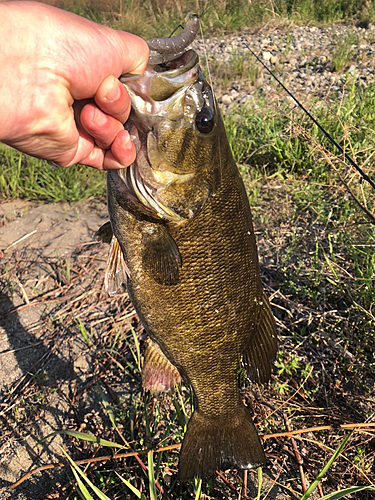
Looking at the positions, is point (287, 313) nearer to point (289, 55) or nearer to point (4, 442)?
point (4, 442)

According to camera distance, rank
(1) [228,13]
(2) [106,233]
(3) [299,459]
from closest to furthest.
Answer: (2) [106,233] → (3) [299,459] → (1) [228,13]

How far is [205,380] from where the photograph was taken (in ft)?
6.11

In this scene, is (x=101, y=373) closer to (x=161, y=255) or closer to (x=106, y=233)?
(x=106, y=233)

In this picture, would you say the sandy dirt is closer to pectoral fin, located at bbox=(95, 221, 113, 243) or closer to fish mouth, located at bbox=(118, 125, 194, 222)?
pectoral fin, located at bbox=(95, 221, 113, 243)

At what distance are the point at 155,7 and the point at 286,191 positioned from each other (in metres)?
5.81

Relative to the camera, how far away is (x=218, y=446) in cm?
186

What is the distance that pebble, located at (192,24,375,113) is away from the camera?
6148 millimetres

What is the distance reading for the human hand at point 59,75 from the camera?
1.30m

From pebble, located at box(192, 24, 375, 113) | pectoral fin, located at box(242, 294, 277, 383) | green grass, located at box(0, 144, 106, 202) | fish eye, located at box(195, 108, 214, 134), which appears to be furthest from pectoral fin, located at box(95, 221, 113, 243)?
pebble, located at box(192, 24, 375, 113)

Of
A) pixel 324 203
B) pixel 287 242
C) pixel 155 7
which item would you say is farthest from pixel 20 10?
pixel 155 7

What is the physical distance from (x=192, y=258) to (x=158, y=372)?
2.06ft

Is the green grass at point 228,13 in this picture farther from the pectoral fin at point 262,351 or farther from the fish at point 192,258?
the pectoral fin at point 262,351

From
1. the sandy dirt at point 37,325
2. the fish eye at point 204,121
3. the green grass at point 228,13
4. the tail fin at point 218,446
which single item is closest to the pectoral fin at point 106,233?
the fish eye at point 204,121

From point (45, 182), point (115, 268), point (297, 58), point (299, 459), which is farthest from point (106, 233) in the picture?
point (297, 58)
